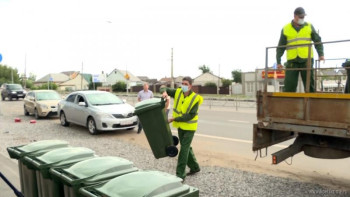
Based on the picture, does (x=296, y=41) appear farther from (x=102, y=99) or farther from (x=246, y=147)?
(x=102, y=99)

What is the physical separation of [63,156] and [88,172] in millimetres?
587

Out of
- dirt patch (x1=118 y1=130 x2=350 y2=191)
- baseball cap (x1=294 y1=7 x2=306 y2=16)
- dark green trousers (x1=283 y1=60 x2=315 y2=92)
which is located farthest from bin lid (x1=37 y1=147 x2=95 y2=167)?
baseball cap (x1=294 y1=7 x2=306 y2=16)

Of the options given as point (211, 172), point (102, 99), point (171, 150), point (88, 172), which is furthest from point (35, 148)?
point (102, 99)

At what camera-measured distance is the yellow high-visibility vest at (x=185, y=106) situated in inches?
197

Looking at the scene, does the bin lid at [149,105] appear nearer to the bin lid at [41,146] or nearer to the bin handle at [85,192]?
the bin lid at [41,146]

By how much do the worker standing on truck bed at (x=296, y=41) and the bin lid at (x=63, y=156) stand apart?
3.45 meters

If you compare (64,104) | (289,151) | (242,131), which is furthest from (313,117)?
(64,104)

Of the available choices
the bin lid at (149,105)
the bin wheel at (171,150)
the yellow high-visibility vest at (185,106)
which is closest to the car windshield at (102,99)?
the yellow high-visibility vest at (185,106)

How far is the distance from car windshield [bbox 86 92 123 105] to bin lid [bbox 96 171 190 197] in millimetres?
9129

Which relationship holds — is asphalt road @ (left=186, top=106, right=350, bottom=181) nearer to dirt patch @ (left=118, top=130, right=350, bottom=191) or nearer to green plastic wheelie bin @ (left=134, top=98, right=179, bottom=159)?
dirt patch @ (left=118, top=130, right=350, bottom=191)

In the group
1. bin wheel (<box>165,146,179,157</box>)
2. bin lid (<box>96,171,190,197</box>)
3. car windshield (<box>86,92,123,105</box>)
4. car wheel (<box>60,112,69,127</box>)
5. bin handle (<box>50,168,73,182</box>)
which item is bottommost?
car wheel (<box>60,112,69,127</box>)

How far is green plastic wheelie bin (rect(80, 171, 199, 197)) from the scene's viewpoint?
6.62 feet

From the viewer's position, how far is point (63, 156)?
2.93 metres

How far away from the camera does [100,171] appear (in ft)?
8.11
